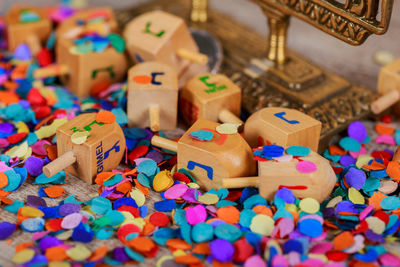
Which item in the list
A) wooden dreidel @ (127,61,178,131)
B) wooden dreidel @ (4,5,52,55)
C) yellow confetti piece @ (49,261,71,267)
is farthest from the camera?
wooden dreidel @ (4,5,52,55)

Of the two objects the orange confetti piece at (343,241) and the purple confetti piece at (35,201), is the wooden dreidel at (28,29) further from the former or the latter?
the orange confetti piece at (343,241)

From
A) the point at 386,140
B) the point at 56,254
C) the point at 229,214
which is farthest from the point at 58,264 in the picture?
the point at 386,140

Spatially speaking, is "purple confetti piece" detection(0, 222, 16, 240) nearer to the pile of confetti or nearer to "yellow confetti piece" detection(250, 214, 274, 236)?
the pile of confetti

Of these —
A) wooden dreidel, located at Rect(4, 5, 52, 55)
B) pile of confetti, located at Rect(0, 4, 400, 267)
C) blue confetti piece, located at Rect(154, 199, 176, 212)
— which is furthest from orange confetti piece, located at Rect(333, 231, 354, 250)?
wooden dreidel, located at Rect(4, 5, 52, 55)

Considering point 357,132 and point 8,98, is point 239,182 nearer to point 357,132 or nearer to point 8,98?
point 357,132

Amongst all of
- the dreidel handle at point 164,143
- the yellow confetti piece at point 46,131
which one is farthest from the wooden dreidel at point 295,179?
the yellow confetti piece at point 46,131

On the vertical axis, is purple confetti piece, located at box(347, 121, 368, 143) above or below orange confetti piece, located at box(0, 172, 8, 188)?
Answer: above

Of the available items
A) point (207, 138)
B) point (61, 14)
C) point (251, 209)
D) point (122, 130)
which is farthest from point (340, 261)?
point (61, 14)
